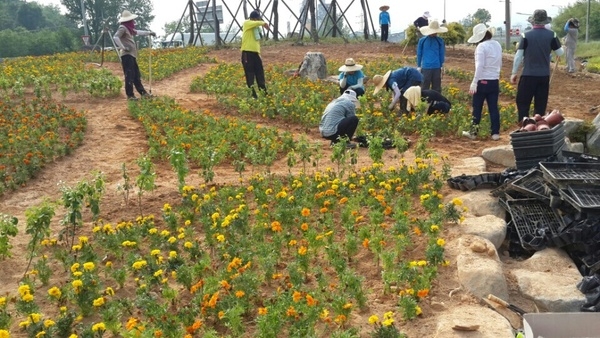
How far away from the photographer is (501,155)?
7.31 metres

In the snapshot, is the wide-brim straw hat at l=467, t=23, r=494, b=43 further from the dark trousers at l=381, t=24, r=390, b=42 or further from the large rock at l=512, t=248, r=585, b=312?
the dark trousers at l=381, t=24, r=390, b=42

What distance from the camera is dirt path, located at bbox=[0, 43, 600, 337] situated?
16.5 ft

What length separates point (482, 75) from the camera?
8.20 metres

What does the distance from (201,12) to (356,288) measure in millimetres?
27207

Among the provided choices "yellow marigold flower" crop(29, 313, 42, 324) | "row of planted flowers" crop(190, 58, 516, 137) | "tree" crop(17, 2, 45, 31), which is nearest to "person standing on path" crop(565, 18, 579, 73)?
"row of planted flowers" crop(190, 58, 516, 137)

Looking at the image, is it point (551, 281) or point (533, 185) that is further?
point (533, 185)

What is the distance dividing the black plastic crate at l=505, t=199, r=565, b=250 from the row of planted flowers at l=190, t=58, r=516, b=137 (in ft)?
7.93

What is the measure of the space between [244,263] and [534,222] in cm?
259

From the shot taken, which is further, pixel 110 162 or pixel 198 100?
pixel 198 100

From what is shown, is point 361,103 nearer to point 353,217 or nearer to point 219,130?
point 219,130

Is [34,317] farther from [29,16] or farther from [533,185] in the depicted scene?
[29,16]

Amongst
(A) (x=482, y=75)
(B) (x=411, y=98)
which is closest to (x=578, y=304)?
(A) (x=482, y=75)


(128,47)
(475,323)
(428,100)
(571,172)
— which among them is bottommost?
(475,323)

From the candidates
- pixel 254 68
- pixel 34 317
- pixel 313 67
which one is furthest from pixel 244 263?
pixel 313 67
